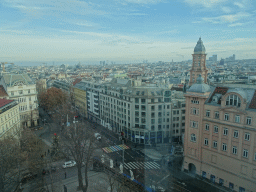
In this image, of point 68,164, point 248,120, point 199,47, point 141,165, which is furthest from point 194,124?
point 199,47

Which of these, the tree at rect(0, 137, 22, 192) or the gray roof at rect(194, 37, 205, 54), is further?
the gray roof at rect(194, 37, 205, 54)

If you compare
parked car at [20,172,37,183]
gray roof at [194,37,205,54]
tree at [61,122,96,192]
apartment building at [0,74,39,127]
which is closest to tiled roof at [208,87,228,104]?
tree at [61,122,96,192]

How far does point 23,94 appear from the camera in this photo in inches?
2442

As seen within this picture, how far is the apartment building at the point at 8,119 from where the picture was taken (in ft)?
138

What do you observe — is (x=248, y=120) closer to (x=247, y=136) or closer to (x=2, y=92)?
(x=247, y=136)

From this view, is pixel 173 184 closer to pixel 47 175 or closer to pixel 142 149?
pixel 142 149

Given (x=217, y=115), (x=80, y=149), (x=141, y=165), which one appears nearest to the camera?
(x=217, y=115)

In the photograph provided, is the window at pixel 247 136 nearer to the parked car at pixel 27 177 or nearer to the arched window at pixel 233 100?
the arched window at pixel 233 100

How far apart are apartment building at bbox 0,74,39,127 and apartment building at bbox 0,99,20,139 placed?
453 inches

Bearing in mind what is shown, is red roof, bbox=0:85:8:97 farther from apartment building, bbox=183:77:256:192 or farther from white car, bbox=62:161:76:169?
apartment building, bbox=183:77:256:192

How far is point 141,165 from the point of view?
40656 mm

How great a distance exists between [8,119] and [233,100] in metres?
43.5

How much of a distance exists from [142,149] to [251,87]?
2681 cm

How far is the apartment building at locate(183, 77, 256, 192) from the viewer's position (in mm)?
29141
